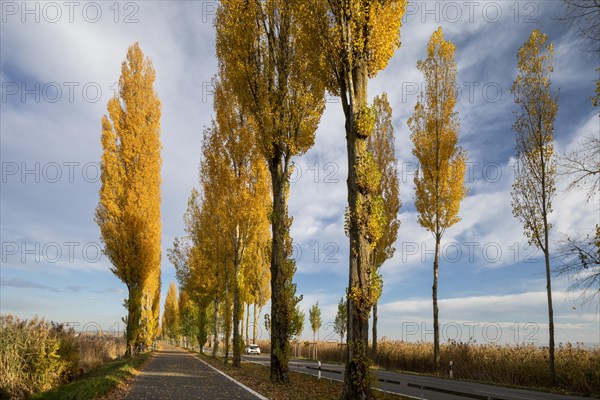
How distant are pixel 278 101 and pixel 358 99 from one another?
6.31 m

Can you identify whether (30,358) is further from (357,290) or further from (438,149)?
(438,149)

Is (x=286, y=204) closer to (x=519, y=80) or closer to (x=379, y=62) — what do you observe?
(x=379, y=62)

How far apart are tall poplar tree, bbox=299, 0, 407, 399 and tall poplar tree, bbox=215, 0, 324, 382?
2.83 m

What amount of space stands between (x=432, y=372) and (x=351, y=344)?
16.3 meters

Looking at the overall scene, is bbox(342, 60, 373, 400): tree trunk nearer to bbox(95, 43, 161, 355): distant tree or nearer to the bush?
the bush

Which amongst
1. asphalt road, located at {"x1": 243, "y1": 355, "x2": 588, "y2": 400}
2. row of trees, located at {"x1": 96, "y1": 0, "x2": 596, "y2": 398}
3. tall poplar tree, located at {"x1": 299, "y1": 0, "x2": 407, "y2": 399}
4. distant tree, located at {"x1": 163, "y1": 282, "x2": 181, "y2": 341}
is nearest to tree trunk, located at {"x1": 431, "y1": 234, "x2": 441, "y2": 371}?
row of trees, located at {"x1": 96, "y1": 0, "x2": 596, "y2": 398}

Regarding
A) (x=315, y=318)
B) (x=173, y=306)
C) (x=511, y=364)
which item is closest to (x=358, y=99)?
(x=511, y=364)

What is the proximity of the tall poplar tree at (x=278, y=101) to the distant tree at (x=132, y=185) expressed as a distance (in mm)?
13327

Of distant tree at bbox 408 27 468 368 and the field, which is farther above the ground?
distant tree at bbox 408 27 468 368

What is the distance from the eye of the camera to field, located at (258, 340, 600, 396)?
16094 mm

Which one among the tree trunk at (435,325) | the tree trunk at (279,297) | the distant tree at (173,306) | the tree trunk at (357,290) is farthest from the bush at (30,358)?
the distant tree at (173,306)

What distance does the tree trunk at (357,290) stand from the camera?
30.7ft

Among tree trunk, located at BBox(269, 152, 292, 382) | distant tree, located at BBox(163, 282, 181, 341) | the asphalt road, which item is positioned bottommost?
distant tree, located at BBox(163, 282, 181, 341)

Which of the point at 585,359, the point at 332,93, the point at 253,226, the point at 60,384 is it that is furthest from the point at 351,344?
the point at 253,226
